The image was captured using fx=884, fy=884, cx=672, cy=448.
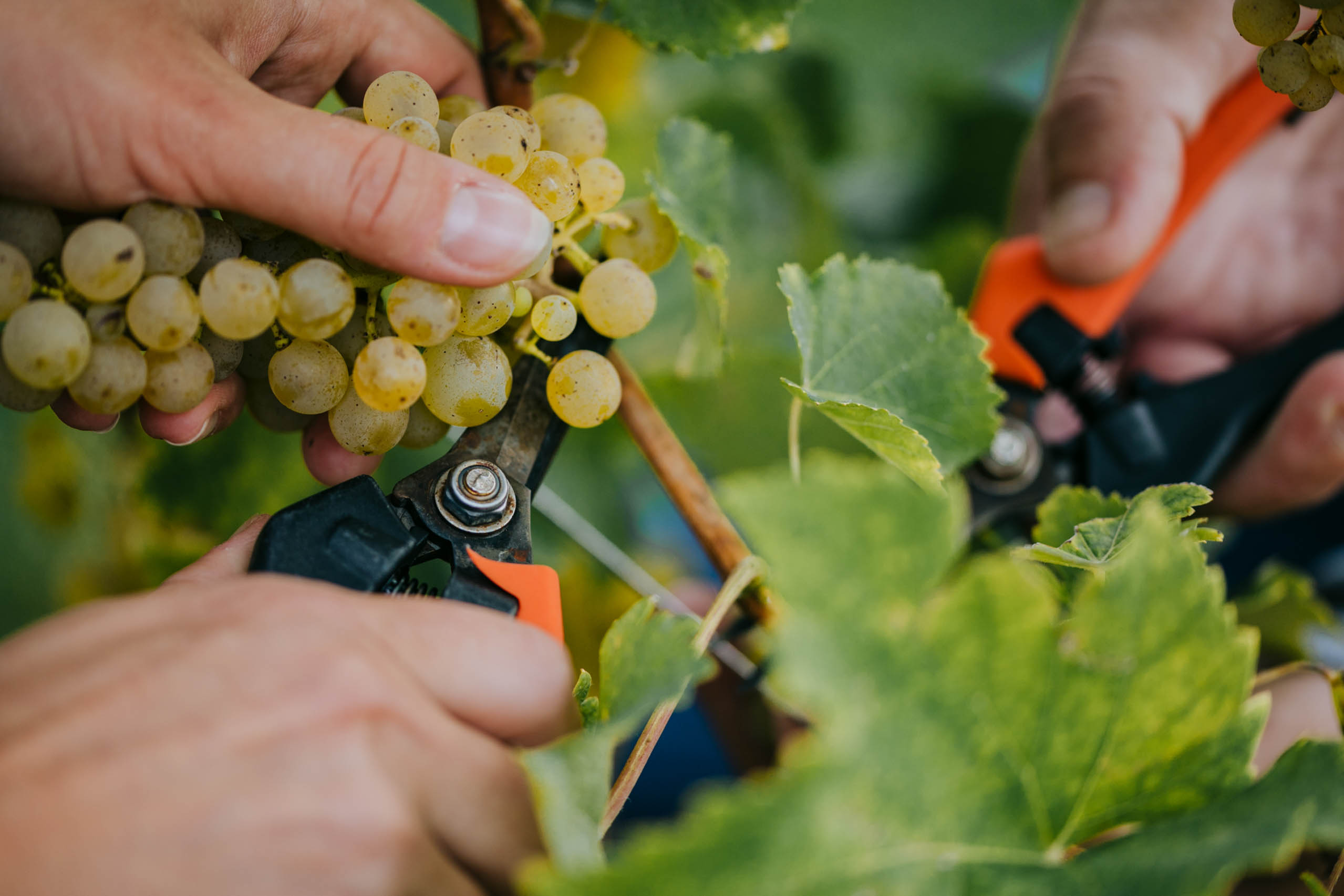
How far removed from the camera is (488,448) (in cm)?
50

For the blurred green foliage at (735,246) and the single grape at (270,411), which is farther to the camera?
the blurred green foliage at (735,246)

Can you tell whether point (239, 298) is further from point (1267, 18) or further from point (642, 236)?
point (1267, 18)

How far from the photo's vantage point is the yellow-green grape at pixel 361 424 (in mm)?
471

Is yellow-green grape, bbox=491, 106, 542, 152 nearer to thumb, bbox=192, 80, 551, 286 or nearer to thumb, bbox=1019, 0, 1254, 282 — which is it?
thumb, bbox=192, 80, 551, 286

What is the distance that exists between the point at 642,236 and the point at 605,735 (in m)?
0.33

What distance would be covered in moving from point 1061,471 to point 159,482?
0.76 m

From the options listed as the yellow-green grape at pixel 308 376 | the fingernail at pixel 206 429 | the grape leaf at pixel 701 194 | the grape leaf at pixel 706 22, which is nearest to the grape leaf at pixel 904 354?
the grape leaf at pixel 701 194

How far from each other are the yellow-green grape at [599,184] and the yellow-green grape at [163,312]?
0.21 meters

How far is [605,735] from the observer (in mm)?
308

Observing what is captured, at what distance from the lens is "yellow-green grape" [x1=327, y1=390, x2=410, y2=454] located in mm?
471

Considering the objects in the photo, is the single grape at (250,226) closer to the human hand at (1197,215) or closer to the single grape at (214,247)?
the single grape at (214,247)

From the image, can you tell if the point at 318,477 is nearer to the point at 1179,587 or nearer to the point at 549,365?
the point at 549,365

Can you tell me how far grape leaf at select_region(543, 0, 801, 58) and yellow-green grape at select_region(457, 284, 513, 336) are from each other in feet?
0.79

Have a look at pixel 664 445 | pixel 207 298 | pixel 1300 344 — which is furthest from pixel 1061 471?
pixel 207 298
